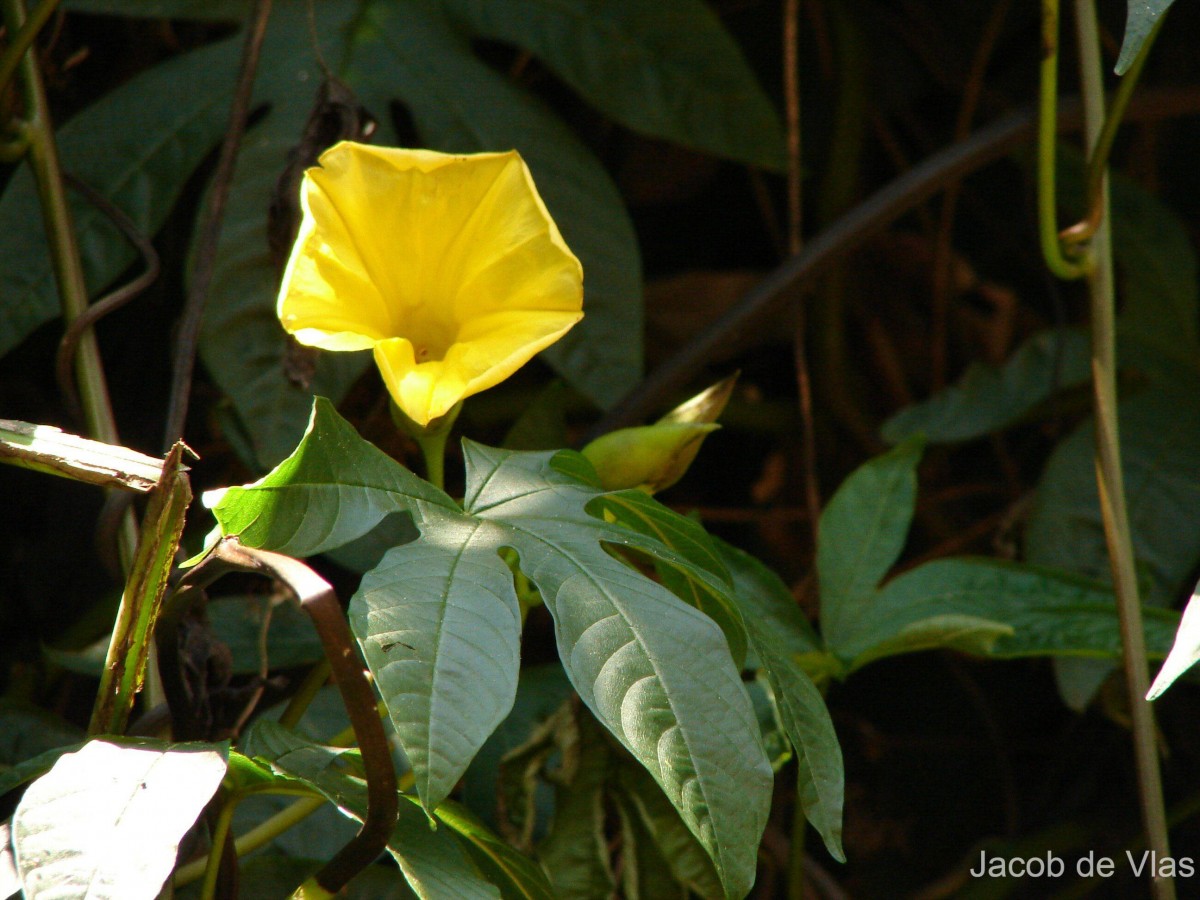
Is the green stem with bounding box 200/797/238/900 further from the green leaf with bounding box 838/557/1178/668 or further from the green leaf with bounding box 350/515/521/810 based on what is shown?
the green leaf with bounding box 838/557/1178/668

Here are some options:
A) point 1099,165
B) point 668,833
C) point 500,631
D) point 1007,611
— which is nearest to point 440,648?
point 500,631

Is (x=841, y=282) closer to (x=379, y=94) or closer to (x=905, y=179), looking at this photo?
(x=905, y=179)

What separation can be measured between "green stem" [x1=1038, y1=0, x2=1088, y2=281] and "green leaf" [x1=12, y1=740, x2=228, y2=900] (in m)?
0.66

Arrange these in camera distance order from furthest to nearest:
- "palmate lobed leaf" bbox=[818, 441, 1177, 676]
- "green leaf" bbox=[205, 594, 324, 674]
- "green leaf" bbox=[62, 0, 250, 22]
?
"green leaf" bbox=[62, 0, 250, 22], "green leaf" bbox=[205, 594, 324, 674], "palmate lobed leaf" bbox=[818, 441, 1177, 676]

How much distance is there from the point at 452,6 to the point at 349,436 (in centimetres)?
65

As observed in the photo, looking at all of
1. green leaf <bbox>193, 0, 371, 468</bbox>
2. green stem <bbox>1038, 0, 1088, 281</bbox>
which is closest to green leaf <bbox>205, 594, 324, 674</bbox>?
green leaf <bbox>193, 0, 371, 468</bbox>

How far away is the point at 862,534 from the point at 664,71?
465 millimetres

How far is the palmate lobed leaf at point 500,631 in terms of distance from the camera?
43 centimetres

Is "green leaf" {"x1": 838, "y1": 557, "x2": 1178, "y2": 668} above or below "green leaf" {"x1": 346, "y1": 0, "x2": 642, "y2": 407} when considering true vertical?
below

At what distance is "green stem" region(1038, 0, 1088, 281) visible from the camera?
0.79 m

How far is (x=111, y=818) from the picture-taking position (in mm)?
428

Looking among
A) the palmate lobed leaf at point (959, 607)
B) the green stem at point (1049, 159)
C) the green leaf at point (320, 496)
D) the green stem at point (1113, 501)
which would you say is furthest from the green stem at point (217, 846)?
the green stem at point (1049, 159)

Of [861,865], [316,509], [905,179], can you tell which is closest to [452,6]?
[905,179]

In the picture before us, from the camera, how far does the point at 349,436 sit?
529 mm
